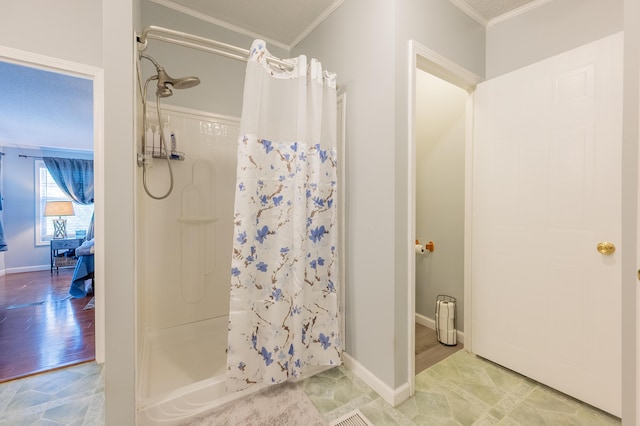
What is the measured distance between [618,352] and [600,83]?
141cm

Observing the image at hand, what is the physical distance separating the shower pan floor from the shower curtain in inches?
15.0

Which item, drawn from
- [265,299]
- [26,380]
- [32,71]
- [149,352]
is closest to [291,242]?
[265,299]

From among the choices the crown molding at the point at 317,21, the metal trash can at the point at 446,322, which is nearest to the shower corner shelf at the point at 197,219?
the crown molding at the point at 317,21

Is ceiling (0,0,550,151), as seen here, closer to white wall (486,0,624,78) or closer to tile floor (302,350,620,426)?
white wall (486,0,624,78)

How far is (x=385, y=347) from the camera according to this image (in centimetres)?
151

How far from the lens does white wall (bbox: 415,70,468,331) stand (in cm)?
218

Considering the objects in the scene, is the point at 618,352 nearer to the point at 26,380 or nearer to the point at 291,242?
the point at 291,242

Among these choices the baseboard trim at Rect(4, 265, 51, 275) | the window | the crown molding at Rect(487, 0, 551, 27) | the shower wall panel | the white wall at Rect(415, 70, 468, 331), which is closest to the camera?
the crown molding at Rect(487, 0, 551, 27)

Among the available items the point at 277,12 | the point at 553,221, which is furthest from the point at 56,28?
the point at 553,221

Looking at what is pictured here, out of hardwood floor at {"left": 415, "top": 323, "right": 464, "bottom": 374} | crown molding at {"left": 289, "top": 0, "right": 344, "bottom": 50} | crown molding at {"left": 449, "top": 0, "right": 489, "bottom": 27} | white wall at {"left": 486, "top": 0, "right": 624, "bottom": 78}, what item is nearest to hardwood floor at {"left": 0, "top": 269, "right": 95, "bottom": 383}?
hardwood floor at {"left": 415, "top": 323, "right": 464, "bottom": 374}

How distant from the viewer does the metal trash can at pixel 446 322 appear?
210cm

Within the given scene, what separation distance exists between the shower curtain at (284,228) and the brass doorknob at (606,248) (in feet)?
4.68

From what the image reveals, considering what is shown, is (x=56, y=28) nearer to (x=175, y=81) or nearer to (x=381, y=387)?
(x=175, y=81)

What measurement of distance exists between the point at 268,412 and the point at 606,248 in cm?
198
